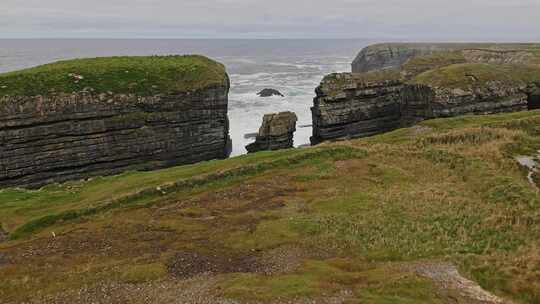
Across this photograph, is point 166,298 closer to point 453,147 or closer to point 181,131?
point 453,147

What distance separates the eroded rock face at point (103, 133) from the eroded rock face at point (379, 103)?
1814 cm

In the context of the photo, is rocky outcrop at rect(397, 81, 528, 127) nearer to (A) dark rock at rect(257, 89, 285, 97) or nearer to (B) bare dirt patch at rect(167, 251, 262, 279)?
(B) bare dirt patch at rect(167, 251, 262, 279)

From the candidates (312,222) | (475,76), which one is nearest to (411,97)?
(475,76)

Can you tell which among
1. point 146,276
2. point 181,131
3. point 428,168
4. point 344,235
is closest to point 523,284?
point 344,235

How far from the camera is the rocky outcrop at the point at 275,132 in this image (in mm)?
77500

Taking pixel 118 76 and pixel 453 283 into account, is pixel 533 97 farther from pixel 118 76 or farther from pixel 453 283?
pixel 453 283

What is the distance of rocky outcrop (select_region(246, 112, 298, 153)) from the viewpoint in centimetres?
7750

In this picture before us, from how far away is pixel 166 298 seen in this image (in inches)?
943

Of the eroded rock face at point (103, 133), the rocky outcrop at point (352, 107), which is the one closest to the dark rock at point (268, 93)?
the rocky outcrop at point (352, 107)

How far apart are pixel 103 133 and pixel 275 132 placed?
90.1 feet

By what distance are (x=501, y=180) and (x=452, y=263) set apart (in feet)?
60.0

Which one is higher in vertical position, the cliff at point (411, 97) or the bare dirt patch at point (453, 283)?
the cliff at point (411, 97)

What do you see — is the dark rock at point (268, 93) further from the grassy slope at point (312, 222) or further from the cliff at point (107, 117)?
the grassy slope at point (312, 222)

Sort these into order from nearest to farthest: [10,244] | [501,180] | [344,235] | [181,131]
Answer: [344,235], [10,244], [501,180], [181,131]
